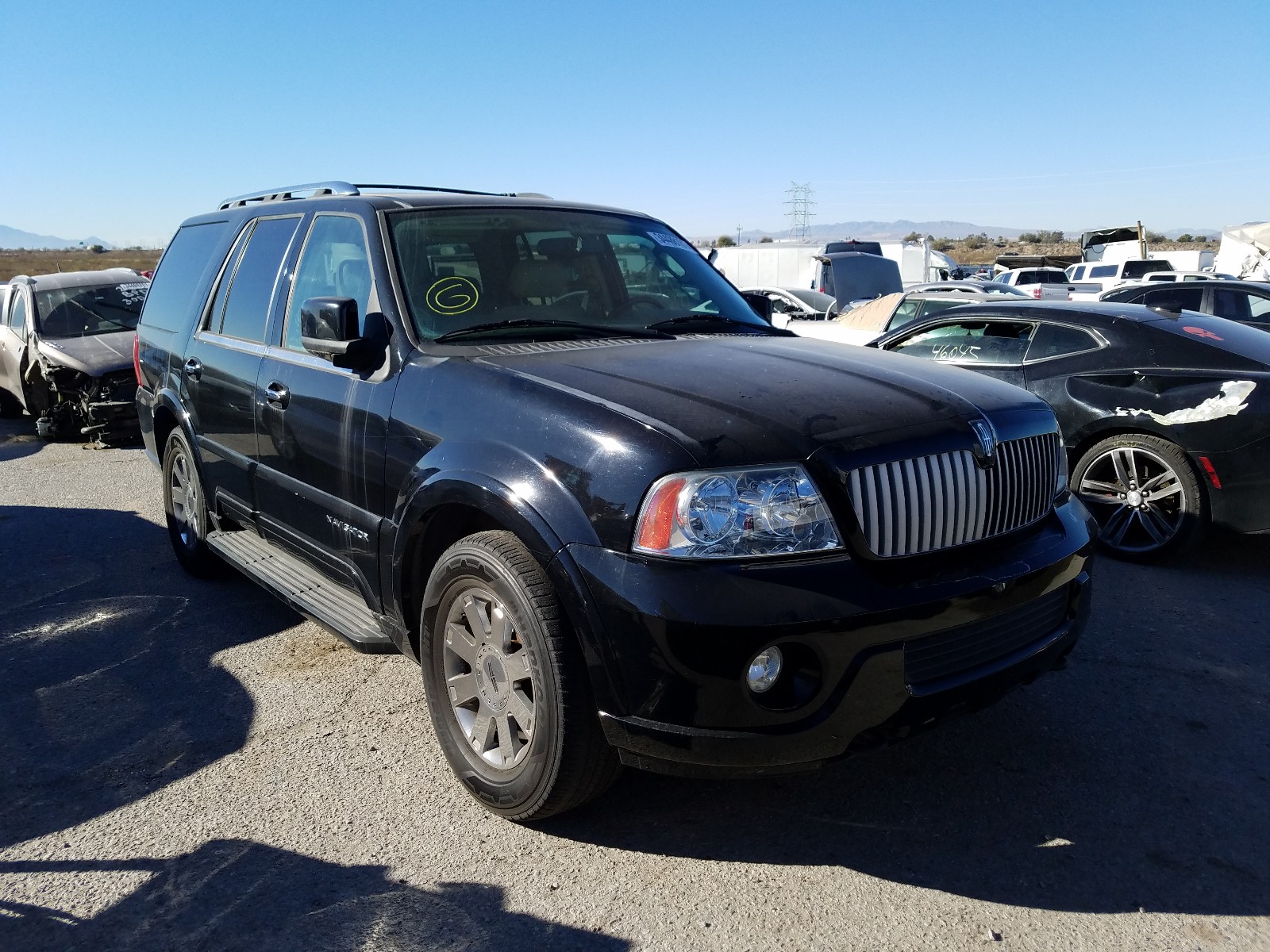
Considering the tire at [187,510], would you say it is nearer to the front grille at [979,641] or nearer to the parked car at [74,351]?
the front grille at [979,641]

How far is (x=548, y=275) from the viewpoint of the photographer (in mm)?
3965

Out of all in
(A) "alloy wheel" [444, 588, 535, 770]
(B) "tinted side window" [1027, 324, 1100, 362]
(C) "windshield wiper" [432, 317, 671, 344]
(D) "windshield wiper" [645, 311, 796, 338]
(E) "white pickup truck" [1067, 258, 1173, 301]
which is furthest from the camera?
(E) "white pickup truck" [1067, 258, 1173, 301]

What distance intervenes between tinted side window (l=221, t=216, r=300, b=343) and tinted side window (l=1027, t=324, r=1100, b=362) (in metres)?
4.75

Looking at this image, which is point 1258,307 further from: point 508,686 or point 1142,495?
point 508,686

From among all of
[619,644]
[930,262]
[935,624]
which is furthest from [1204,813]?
[930,262]

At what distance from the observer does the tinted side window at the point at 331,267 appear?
3785mm

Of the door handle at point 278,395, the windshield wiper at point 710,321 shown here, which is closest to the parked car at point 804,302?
the windshield wiper at point 710,321

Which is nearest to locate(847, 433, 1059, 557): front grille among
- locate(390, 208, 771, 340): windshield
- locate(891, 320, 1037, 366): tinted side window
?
locate(390, 208, 771, 340): windshield

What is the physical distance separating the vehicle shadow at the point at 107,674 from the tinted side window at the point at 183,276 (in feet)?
4.95

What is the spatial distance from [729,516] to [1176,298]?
1241 cm

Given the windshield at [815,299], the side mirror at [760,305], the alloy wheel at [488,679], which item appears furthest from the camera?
the windshield at [815,299]

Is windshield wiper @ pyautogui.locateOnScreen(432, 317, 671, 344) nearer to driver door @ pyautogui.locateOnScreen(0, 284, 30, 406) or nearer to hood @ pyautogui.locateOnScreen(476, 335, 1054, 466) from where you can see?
hood @ pyautogui.locateOnScreen(476, 335, 1054, 466)

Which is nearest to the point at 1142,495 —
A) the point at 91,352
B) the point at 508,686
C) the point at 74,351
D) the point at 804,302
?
the point at 508,686

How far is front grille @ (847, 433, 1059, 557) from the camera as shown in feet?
8.75
